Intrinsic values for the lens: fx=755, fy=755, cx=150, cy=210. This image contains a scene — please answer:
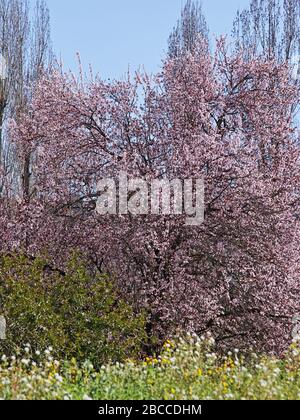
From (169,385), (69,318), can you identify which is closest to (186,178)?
(69,318)

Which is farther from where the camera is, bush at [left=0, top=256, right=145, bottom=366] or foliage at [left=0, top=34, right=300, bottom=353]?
foliage at [left=0, top=34, right=300, bottom=353]

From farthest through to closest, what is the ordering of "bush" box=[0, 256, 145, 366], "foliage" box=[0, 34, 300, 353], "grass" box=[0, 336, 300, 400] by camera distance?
"foliage" box=[0, 34, 300, 353]
"bush" box=[0, 256, 145, 366]
"grass" box=[0, 336, 300, 400]

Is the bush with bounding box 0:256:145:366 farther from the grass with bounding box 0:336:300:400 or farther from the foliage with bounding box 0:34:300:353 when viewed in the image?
the grass with bounding box 0:336:300:400

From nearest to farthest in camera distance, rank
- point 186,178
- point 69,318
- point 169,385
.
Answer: point 169,385, point 69,318, point 186,178

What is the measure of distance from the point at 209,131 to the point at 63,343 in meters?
3.68

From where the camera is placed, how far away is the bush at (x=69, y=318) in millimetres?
8617

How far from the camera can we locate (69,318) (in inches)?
351

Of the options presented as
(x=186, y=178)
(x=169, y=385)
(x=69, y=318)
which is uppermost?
(x=186, y=178)

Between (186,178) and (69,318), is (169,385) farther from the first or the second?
(186,178)

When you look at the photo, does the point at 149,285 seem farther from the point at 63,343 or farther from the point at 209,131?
the point at 209,131

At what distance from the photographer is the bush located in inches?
339

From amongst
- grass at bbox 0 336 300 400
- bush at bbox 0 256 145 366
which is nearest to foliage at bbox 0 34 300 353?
bush at bbox 0 256 145 366

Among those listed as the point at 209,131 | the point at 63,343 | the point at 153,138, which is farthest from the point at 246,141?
the point at 63,343

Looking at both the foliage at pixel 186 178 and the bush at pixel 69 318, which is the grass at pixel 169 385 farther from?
the foliage at pixel 186 178
